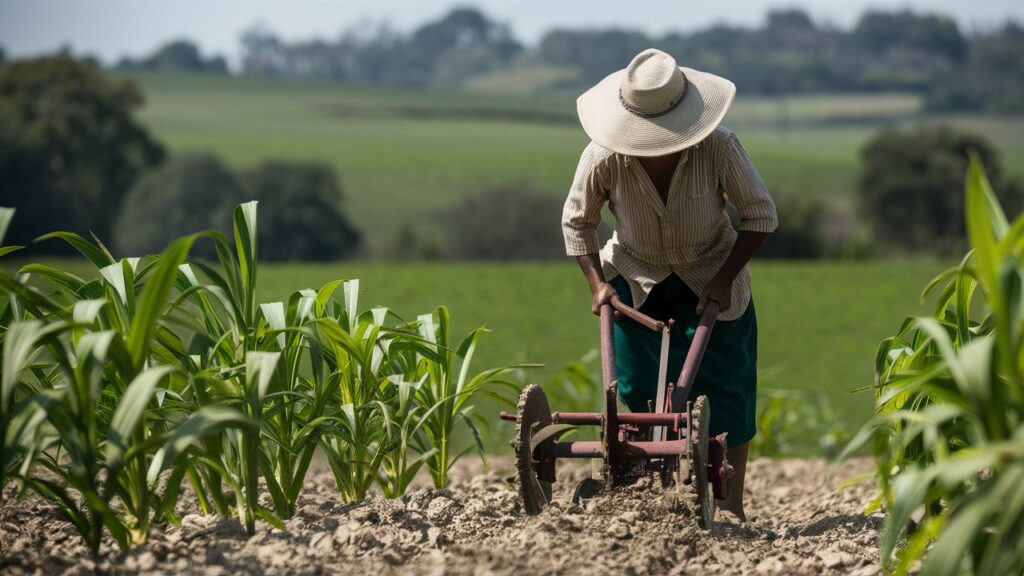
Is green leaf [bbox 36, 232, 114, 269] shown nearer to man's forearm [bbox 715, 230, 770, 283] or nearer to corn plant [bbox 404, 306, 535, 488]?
corn plant [bbox 404, 306, 535, 488]

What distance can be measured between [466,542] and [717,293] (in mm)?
1234

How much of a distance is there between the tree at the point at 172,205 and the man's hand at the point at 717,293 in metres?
45.3

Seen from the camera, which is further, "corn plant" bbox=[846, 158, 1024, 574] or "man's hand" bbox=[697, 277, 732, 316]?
"man's hand" bbox=[697, 277, 732, 316]

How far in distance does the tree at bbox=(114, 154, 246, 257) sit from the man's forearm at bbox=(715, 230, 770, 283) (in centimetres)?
4533

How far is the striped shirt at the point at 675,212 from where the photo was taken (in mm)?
3990

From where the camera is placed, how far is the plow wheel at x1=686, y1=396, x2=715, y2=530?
3434 mm

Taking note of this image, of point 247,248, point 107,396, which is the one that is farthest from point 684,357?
point 107,396

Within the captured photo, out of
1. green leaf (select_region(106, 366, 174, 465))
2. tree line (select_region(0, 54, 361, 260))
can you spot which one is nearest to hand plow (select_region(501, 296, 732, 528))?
green leaf (select_region(106, 366, 174, 465))

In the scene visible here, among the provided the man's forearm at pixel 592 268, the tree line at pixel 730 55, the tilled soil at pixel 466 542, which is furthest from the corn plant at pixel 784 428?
the tree line at pixel 730 55

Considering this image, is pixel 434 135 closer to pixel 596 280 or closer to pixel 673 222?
pixel 596 280

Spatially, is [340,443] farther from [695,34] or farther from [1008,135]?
[695,34]

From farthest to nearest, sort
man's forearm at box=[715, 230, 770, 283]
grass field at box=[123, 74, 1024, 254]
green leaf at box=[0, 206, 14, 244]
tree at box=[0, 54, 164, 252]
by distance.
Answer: grass field at box=[123, 74, 1024, 254], tree at box=[0, 54, 164, 252], man's forearm at box=[715, 230, 770, 283], green leaf at box=[0, 206, 14, 244]

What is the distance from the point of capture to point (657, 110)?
3.89 meters

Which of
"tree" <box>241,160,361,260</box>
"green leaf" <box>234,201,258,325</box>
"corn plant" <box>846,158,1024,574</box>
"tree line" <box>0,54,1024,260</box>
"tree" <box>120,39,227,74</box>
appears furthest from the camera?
"tree" <box>120,39,227,74</box>
